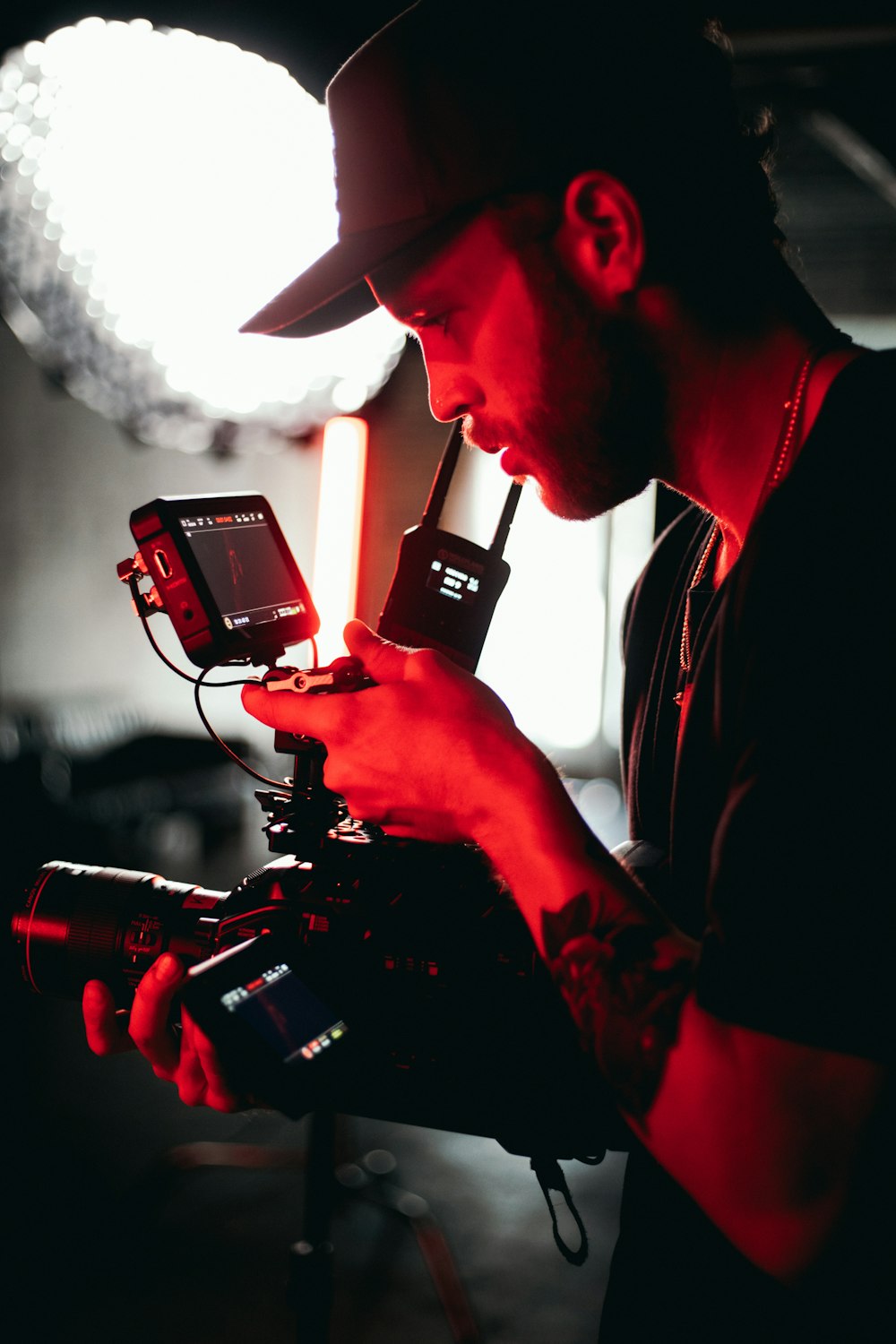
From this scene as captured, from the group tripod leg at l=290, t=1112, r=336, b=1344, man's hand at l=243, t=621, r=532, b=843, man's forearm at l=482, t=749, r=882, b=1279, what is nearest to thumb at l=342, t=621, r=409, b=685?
man's hand at l=243, t=621, r=532, b=843

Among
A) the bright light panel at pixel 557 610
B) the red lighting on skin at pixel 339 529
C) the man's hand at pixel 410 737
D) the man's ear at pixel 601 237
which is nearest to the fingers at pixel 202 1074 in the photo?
the man's hand at pixel 410 737

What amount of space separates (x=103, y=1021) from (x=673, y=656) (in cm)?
64

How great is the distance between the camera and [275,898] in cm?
78

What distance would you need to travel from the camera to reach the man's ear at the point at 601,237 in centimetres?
73

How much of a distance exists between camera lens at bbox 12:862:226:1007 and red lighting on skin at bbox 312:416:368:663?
1.99 metres

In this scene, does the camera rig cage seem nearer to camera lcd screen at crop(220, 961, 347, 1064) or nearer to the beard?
camera lcd screen at crop(220, 961, 347, 1064)

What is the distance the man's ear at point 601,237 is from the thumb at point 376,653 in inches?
13.0

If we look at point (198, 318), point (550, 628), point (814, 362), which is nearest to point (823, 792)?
point (814, 362)

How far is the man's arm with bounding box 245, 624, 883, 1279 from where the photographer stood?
0.48 m

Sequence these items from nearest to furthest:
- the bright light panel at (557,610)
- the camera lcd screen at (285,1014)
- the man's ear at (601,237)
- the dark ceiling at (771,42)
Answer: the camera lcd screen at (285,1014) < the man's ear at (601,237) < the dark ceiling at (771,42) < the bright light panel at (557,610)

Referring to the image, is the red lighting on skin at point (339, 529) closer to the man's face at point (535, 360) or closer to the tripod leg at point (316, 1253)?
the tripod leg at point (316, 1253)

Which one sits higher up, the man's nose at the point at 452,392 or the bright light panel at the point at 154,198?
the bright light panel at the point at 154,198

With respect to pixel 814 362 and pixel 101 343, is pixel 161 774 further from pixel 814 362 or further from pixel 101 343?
pixel 814 362

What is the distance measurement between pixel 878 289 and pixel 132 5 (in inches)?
153
